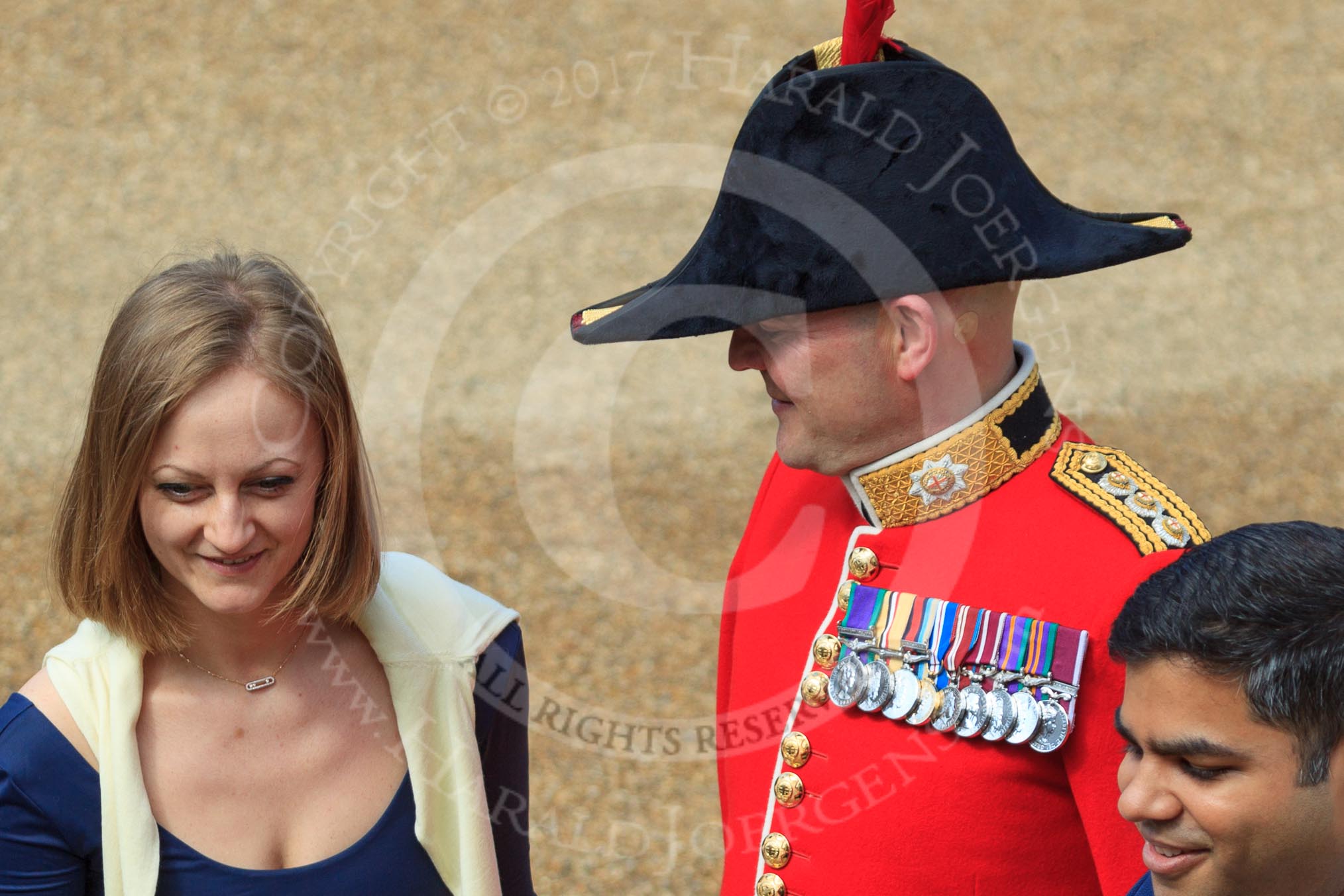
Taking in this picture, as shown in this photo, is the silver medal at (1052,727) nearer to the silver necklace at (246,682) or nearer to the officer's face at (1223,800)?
the officer's face at (1223,800)

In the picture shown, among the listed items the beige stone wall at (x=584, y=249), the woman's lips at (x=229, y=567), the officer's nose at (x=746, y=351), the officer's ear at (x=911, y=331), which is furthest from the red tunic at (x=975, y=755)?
the beige stone wall at (x=584, y=249)

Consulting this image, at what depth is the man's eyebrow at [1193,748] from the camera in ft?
5.20

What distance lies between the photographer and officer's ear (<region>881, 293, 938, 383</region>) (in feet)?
6.60

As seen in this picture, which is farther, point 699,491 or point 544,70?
point 544,70

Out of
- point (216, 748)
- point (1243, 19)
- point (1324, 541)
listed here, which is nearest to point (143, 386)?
point (216, 748)

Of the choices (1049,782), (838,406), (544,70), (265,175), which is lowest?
(1049,782)

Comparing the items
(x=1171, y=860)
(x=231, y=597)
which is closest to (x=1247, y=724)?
(x=1171, y=860)

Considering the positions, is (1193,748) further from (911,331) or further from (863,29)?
(863,29)

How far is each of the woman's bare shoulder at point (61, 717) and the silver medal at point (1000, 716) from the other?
1.21m

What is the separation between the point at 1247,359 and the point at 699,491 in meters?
2.66

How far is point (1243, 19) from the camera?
8711mm

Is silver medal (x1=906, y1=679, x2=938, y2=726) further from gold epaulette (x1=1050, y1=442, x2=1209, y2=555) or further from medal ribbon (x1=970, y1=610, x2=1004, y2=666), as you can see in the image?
gold epaulette (x1=1050, y1=442, x2=1209, y2=555)

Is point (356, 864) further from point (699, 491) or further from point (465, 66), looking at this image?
point (465, 66)

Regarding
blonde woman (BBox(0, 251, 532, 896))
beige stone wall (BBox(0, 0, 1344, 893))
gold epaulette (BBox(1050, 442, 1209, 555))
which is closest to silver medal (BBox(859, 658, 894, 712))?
gold epaulette (BBox(1050, 442, 1209, 555))
